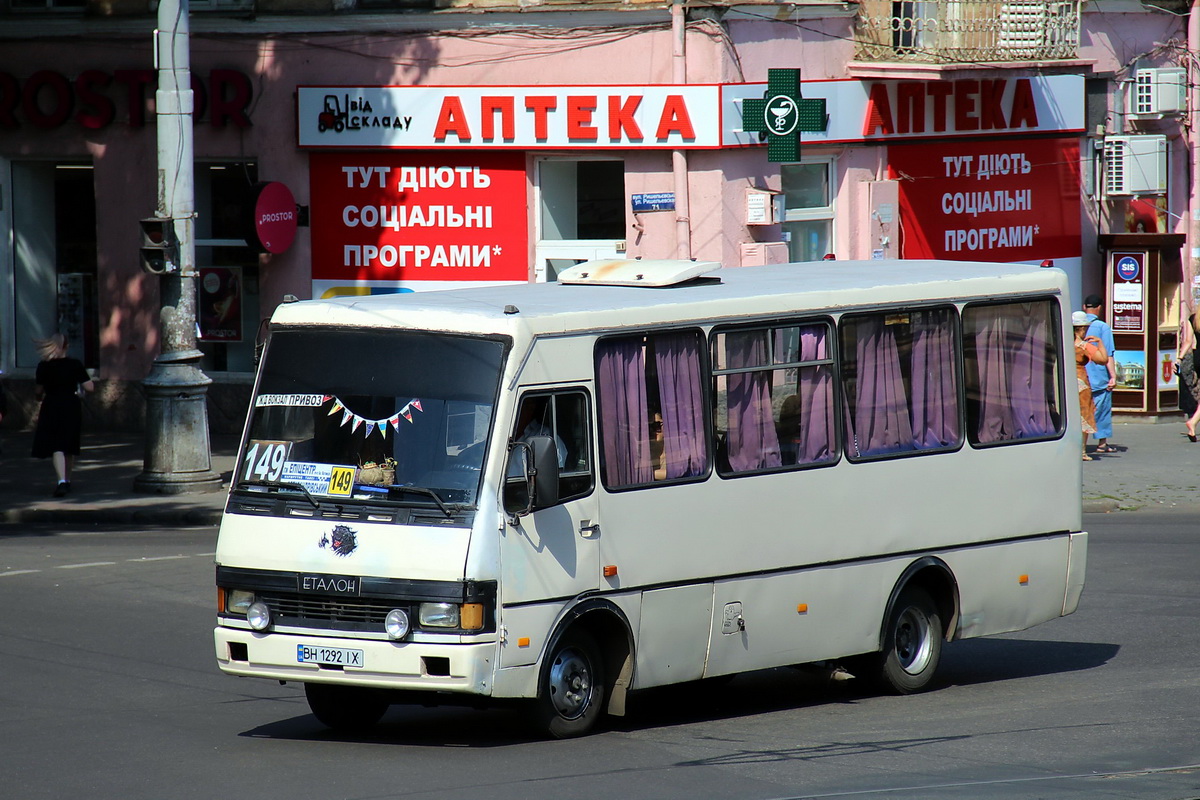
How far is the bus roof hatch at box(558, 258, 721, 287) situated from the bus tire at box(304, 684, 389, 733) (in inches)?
106

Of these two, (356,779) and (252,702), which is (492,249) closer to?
(252,702)

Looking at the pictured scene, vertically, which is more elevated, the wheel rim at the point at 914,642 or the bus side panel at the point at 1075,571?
the bus side panel at the point at 1075,571

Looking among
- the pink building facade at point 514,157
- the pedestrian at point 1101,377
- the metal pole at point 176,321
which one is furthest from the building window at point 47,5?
the pedestrian at point 1101,377

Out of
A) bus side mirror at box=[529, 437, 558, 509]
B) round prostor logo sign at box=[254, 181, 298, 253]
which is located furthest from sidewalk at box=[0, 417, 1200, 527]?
bus side mirror at box=[529, 437, 558, 509]

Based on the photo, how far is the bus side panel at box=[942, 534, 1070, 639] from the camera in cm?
1072

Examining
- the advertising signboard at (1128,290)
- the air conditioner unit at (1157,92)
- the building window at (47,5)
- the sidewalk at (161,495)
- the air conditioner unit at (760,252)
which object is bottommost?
the sidewalk at (161,495)

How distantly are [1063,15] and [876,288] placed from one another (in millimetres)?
14986

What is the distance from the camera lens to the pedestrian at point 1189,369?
75.3 ft

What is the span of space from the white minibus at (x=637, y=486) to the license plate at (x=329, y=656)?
20 millimetres

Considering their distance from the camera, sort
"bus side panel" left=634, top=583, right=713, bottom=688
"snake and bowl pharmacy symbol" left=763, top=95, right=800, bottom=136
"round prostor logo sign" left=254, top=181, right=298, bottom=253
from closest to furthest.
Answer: "bus side panel" left=634, top=583, right=713, bottom=688, "snake and bowl pharmacy symbol" left=763, top=95, right=800, bottom=136, "round prostor logo sign" left=254, top=181, right=298, bottom=253

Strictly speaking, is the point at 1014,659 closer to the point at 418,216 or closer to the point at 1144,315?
the point at 418,216

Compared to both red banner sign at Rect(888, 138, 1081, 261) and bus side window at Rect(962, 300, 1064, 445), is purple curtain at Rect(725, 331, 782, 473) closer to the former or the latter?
bus side window at Rect(962, 300, 1064, 445)

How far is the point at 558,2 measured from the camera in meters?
22.3

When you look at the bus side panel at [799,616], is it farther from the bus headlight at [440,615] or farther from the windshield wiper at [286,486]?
the windshield wiper at [286,486]
